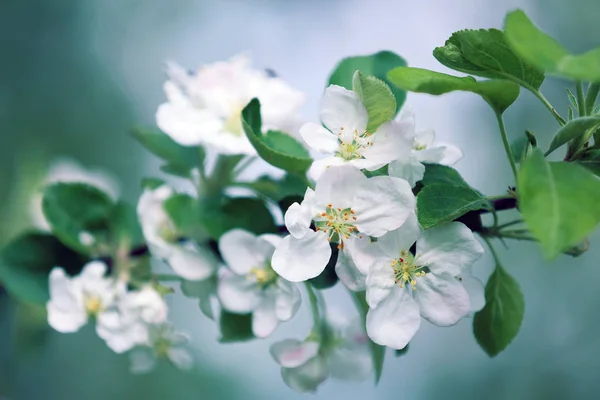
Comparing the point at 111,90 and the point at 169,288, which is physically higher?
the point at 169,288

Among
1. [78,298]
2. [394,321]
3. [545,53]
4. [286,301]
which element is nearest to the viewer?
[545,53]

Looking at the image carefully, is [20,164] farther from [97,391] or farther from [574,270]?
[574,270]

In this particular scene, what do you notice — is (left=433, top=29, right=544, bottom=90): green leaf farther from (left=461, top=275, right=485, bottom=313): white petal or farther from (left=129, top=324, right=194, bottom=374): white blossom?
(left=129, top=324, right=194, bottom=374): white blossom

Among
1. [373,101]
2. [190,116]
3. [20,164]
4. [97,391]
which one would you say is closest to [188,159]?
[190,116]

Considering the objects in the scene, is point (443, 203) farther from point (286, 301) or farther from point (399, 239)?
point (286, 301)

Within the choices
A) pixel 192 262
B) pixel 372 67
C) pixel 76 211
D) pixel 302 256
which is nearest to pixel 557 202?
pixel 302 256

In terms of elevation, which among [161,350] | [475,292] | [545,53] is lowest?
[161,350]

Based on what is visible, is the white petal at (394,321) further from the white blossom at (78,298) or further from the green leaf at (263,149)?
the white blossom at (78,298)

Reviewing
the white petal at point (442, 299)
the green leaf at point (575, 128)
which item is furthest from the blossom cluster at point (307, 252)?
the green leaf at point (575, 128)
